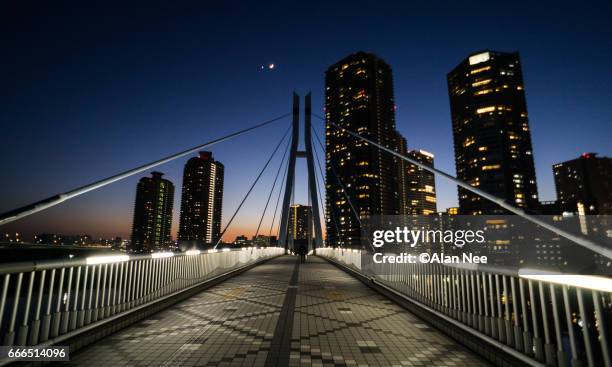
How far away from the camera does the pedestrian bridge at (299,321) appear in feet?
10.2

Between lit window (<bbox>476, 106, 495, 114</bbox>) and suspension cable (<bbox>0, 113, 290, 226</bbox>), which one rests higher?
lit window (<bbox>476, 106, 495, 114</bbox>)

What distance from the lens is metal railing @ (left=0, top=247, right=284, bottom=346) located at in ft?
10.5

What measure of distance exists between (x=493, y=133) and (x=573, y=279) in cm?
15137

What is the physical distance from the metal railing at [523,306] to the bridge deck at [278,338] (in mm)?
450

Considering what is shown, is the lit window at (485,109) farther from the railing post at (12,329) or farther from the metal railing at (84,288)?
the railing post at (12,329)

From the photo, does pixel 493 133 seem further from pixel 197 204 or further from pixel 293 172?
pixel 197 204

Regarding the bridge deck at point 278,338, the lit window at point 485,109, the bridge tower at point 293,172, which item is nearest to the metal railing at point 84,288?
the bridge deck at point 278,338

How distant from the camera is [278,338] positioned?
436cm

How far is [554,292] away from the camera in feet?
9.13

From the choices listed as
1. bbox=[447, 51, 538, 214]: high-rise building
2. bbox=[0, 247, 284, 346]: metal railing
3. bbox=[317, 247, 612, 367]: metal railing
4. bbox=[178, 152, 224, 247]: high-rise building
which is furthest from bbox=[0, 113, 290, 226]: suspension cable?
bbox=[178, 152, 224, 247]: high-rise building

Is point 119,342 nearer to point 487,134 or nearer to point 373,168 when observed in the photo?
point 373,168

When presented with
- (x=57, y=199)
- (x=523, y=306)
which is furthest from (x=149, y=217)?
(x=523, y=306)

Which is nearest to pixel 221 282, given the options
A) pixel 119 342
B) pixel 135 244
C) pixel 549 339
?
pixel 119 342

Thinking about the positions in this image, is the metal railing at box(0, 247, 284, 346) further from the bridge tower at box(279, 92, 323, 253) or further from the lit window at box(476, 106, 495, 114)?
the lit window at box(476, 106, 495, 114)
